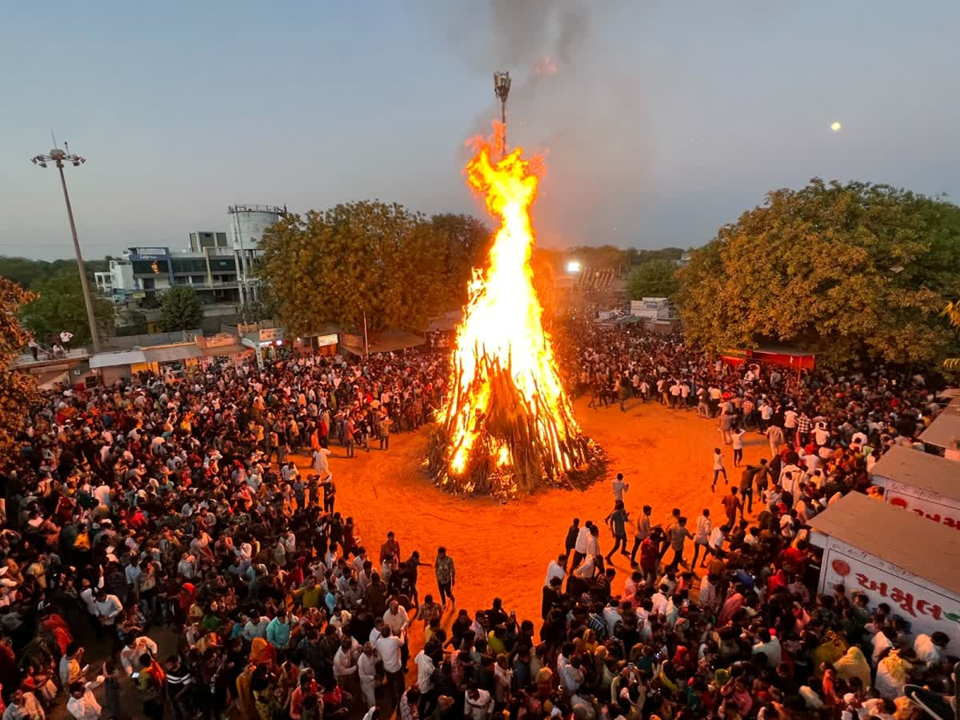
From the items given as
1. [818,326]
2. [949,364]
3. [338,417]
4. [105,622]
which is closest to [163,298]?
[338,417]

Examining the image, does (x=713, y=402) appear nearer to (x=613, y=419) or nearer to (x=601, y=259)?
(x=613, y=419)

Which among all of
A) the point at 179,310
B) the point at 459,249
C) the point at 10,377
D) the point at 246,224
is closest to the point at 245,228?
the point at 246,224

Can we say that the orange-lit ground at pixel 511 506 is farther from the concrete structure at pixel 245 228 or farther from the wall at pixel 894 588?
the concrete structure at pixel 245 228

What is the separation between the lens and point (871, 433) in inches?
579

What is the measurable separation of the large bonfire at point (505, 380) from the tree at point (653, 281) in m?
36.0

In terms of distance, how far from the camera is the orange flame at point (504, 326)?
15.3 metres

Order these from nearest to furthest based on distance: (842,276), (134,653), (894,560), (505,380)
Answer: (134,653) < (894,560) < (505,380) < (842,276)

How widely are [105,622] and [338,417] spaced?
33.2 ft

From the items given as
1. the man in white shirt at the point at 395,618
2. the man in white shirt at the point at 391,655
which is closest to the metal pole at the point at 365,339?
the man in white shirt at the point at 395,618

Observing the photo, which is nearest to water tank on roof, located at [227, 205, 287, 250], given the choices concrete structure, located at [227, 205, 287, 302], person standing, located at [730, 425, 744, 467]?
concrete structure, located at [227, 205, 287, 302]

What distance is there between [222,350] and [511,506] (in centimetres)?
2091

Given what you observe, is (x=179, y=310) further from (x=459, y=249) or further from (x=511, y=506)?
(x=511, y=506)

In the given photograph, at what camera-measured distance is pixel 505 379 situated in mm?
14938

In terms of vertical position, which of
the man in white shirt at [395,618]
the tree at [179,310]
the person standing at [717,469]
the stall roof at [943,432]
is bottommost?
the person standing at [717,469]
